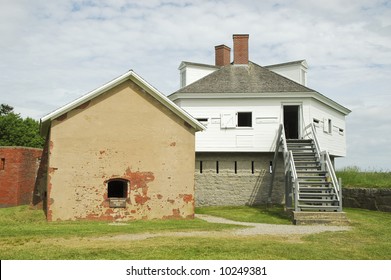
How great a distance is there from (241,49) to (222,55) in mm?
1703

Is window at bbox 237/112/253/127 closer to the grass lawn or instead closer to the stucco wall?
the stucco wall

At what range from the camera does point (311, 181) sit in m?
19.3

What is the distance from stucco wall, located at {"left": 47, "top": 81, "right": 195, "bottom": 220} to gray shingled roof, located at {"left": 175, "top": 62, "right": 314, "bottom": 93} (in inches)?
246

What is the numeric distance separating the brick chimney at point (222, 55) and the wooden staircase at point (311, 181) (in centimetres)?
844

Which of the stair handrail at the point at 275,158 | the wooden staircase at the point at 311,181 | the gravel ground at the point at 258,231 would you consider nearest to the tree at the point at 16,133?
the stair handrail at the point at 275,158

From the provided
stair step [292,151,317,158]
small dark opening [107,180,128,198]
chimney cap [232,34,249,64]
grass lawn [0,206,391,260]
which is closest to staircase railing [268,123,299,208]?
stair step [292,151,317,158]

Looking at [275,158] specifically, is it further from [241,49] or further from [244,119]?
[241,49]

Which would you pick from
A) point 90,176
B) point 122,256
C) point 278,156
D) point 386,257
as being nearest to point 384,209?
point 278,156

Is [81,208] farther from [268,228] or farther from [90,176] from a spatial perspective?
[268,228]

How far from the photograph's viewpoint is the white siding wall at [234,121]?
77.9 feet

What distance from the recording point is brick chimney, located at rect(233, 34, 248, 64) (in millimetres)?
27125

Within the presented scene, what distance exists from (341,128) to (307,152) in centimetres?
760

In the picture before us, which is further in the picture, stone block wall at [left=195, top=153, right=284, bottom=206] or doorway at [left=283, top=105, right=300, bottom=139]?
doorway at [left=283, top=105, right=300, bottom=139]

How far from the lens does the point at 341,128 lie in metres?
27.6
